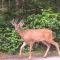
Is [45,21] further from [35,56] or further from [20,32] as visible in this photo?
[35,56]

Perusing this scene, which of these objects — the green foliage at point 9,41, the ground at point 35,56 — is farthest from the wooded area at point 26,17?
the ground at point 35,56

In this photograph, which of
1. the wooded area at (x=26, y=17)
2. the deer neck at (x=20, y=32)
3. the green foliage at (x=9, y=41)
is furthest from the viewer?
the wooded area at (x=26, y=17)

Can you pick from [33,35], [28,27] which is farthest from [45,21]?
[33,35]

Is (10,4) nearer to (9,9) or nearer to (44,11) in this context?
(9,9)

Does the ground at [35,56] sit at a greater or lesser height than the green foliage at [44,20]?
lesser

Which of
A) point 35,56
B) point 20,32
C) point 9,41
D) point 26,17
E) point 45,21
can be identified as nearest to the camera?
point 20,32

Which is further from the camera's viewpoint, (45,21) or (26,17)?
(26,17)

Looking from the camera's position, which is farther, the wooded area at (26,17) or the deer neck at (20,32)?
the wooded area at (26,17)

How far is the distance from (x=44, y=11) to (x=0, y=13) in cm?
210

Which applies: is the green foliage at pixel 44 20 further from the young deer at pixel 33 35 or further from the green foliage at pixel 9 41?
the young deer at pixel 33 35

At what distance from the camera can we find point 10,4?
57.9 ft

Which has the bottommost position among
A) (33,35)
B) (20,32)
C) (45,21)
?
(33,35)

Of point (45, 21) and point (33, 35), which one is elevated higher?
point (45, 21)

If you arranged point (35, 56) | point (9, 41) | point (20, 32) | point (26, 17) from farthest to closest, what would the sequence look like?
point (26, 17) < point (9, 41) < point (35, 56) < point (20, 32)
